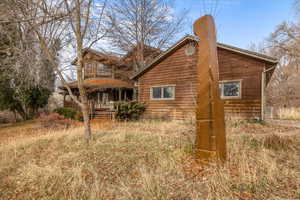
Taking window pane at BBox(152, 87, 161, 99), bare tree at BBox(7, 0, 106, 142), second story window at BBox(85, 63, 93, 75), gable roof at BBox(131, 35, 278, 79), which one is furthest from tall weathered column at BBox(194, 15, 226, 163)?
second story window at BBox(85, 63, 93, 75)

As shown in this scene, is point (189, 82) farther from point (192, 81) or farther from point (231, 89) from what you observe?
point (231, 89)

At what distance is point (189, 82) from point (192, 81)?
215 millimetres

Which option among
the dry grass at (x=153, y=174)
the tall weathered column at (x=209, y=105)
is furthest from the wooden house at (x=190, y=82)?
the tall weathered column at (x=209, y=105)

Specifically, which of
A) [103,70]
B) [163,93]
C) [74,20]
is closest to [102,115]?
[163,93]

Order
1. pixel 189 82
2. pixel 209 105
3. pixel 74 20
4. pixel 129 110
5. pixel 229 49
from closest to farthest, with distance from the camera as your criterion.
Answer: pixel 209 105 → pixel 74 20 → pixel 229 49 → pixel 189 82 → pixel 129 110

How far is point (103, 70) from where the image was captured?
18172mm

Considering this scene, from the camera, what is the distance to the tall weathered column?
2.81 meters

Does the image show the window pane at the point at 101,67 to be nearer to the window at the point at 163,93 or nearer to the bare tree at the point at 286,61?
the window at the point at 163,93

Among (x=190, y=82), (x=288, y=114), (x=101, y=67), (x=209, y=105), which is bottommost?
(x=288, y=114)

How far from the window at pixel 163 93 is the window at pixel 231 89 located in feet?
10.9

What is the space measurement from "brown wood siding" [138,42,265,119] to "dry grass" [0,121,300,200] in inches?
184

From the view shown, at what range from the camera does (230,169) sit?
271 cm

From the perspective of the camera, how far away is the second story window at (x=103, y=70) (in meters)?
18.0

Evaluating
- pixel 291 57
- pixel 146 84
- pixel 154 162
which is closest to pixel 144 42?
pixel 146 84
